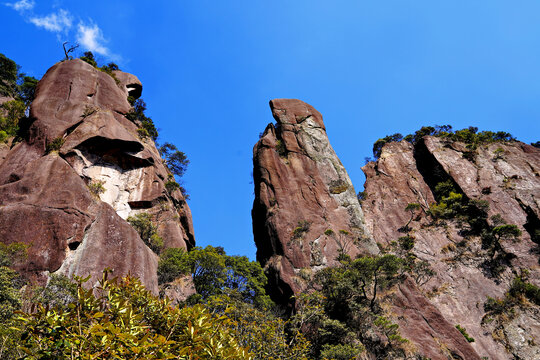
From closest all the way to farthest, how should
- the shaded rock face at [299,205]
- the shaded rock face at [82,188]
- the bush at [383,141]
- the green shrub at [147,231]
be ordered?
the shaded rock face at [82,188]
the green shrub at [147,231]
the shaded rock face at [299,205]
the bush at [383,141]

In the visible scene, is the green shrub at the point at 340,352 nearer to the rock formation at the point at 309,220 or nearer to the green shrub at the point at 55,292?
the rock formation at the point at 309,220

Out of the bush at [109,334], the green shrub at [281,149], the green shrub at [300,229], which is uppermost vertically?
the green shrub at [281,149]

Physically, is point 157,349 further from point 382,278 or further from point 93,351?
point 382,278

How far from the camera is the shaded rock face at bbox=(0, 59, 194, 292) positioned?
1770 centimetres

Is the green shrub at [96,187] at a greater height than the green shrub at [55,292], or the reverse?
the green shrub at [96,187]

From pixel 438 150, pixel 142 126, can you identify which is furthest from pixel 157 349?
pixel 438 150

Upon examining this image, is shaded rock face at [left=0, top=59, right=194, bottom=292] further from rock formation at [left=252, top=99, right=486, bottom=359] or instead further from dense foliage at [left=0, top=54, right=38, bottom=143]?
rock formation at [left=252, top=99, right=486, bottom=359]

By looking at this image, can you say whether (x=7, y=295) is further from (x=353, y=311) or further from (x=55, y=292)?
(x=353, y=311)

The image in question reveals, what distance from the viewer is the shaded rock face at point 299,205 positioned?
93.8ft

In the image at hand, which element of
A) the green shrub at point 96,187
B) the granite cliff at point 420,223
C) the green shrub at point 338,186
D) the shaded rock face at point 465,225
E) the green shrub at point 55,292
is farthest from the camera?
the green shrub at point 338,186

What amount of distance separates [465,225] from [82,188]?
34301 millimetres

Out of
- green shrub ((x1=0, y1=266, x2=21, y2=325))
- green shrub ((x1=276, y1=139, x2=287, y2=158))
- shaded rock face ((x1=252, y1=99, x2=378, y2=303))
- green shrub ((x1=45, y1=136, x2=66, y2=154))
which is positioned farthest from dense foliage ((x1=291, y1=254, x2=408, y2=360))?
green shrub ((x1=45, y1=136, x2=66, y2=154))

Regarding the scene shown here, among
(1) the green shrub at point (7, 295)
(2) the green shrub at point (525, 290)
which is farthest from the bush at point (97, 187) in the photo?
(2) the green shrub at point (525, 290)

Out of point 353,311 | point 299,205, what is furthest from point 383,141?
point 353,311
